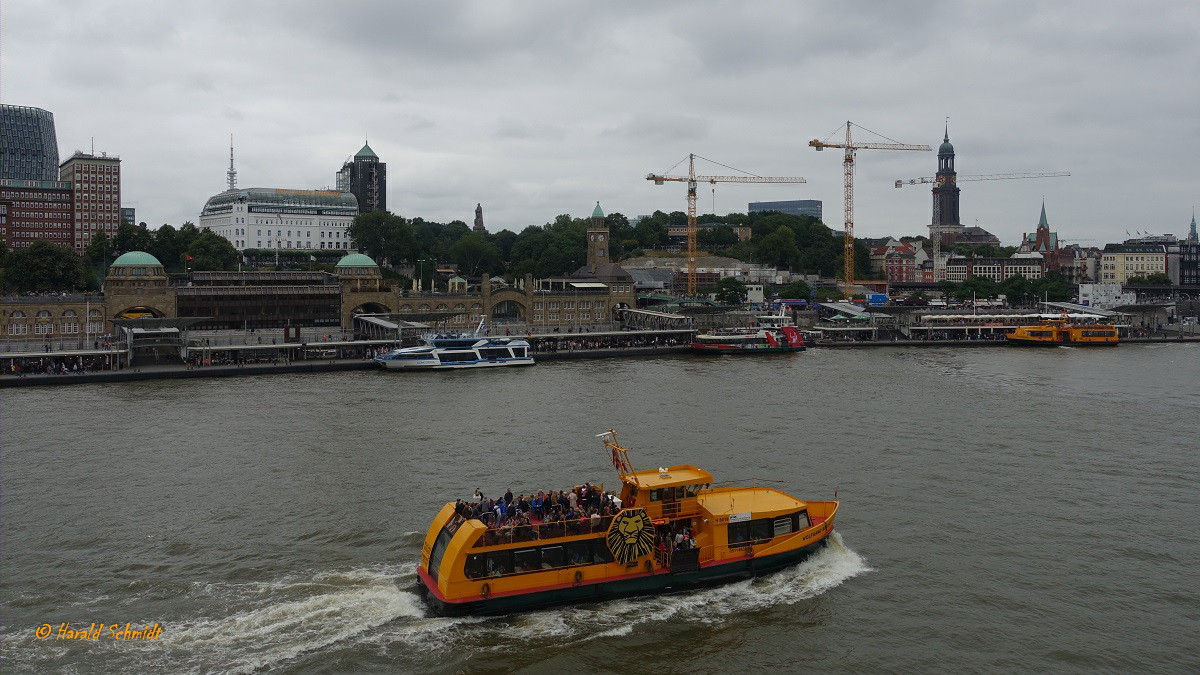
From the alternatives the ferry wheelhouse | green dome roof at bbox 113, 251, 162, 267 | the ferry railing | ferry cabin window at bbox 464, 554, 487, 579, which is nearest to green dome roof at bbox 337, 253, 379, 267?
green dome roof at bbox 113, 251, 162, 267

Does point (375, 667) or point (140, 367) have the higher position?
point (140, 367)

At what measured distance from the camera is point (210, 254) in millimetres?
130500

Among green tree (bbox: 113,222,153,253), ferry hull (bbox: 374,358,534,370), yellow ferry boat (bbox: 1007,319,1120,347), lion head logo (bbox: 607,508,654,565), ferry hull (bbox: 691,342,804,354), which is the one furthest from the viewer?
green tree (bbox: 113,222,153,253)

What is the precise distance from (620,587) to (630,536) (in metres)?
1.45

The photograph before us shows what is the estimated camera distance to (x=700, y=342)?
98438mm

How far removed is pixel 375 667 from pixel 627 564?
7.51 meters

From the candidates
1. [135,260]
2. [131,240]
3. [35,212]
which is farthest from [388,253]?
[35,212]

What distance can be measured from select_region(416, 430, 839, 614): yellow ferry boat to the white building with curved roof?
6101 inches

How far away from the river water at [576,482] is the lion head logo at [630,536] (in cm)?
137

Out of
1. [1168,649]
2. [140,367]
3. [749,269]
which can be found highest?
[749,269]

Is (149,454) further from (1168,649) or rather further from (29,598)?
(1168,649)

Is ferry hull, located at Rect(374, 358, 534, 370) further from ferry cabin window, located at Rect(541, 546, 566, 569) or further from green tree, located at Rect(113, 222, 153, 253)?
green tree, located at Rect(113, 222, 153, 253)

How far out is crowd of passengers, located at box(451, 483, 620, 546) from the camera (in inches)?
1054

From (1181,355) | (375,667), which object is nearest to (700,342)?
(1181,355)
